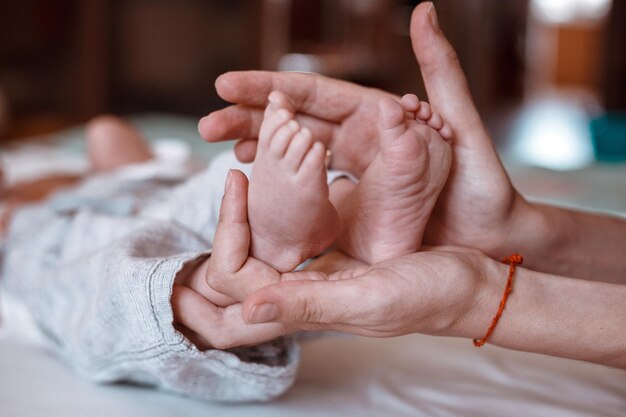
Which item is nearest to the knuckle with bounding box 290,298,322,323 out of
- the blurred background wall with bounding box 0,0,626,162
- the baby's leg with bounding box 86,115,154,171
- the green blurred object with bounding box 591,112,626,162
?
the baby's leg with bounding box 86,115,154,171

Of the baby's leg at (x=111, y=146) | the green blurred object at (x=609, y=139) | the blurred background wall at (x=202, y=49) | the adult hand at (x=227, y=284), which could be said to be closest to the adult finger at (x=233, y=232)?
the adult hand at (x=227, y=284)

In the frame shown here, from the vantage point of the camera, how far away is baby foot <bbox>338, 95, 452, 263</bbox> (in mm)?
668

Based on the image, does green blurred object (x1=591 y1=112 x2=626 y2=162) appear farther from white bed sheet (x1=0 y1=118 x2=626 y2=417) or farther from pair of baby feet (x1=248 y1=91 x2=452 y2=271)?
pair of baby feet (x1=248 y1=91 x2=452 y2=271)

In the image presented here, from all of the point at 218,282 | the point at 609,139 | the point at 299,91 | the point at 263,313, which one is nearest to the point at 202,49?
the point at 609,139

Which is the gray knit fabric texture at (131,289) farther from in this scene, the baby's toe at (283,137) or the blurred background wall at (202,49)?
the blurred background wall at (202,49)

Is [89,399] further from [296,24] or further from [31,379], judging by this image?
[296,24]

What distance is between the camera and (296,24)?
456 cm

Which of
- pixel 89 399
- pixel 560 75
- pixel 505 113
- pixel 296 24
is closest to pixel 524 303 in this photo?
pixel 89 399

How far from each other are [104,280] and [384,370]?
37 cm

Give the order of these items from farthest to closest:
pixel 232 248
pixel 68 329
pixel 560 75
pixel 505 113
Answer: pixel 560 75 < pixel 505 113 < pixel 68 329 < pixel 232 248

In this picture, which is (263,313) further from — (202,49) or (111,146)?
(202,49)

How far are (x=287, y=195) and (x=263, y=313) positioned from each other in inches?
4.5

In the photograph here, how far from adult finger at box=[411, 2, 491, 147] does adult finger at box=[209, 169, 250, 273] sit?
0.87 feet

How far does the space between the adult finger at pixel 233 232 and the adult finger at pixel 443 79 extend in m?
0.27
